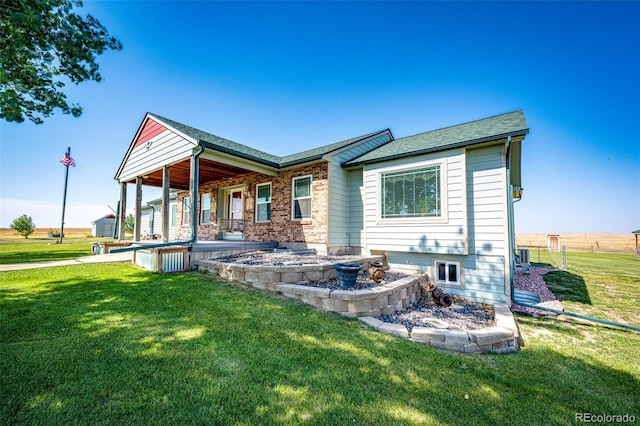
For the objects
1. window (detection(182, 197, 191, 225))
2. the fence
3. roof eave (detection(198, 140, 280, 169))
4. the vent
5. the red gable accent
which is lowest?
the fence

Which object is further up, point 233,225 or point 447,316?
point 233,225

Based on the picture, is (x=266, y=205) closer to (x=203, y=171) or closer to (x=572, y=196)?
(x=203, y=171)

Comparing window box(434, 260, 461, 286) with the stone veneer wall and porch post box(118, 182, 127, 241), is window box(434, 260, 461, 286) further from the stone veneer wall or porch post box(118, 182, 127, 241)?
porch post box(118, 182, 127, 241)

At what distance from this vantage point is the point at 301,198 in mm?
8953

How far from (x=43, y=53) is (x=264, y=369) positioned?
8954mm

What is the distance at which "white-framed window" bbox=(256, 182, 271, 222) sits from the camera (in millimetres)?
9973

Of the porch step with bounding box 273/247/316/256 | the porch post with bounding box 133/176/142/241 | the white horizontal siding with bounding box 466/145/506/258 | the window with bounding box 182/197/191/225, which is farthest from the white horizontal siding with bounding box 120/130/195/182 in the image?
the white horizontal siding with bounding box 466/145/506/258

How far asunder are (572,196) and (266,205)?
2713 cm

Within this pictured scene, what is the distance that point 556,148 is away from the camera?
16.4 metres

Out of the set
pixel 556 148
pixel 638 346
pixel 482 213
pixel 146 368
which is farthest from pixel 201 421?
pixel 556 148

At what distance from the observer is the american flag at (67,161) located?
64.1ft

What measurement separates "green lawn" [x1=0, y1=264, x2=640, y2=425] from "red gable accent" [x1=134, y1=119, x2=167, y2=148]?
6.18 metres

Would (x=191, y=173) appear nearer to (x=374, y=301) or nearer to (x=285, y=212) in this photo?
(x=285, y=212)

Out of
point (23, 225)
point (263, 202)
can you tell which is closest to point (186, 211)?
point (263, 202)
